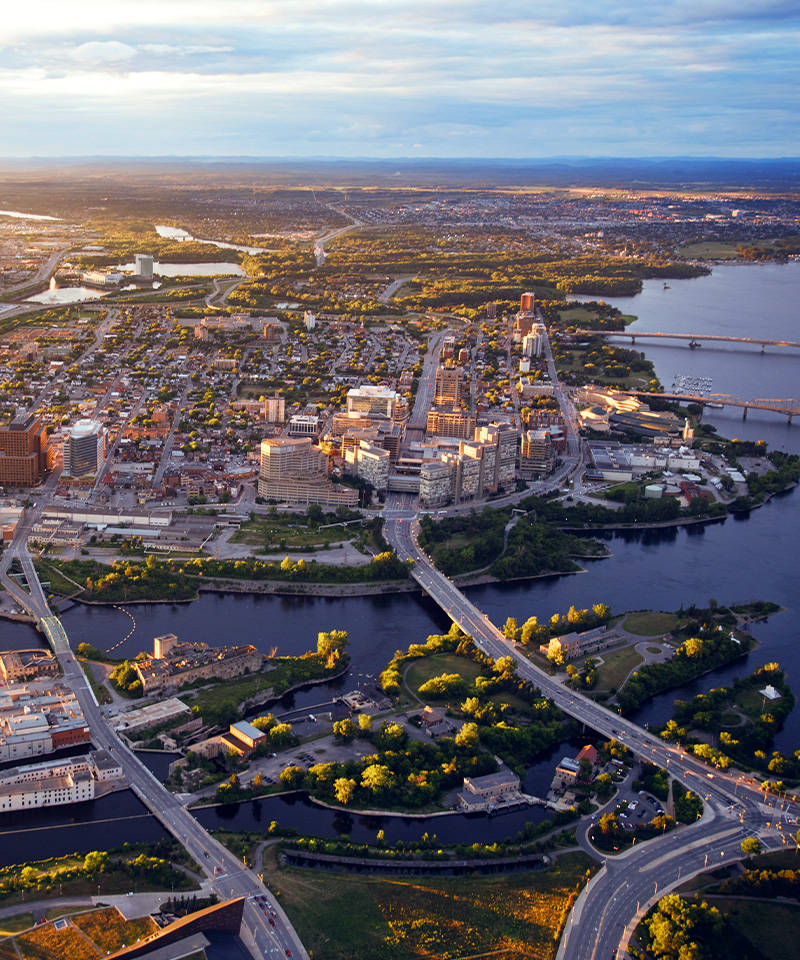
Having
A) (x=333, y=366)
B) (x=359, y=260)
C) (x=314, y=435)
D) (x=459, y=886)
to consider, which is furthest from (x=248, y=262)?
(x=459, y=886)

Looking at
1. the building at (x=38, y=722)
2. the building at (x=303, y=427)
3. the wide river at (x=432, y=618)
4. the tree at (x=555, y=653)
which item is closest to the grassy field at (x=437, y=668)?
the wide river at (x=432, y=618)

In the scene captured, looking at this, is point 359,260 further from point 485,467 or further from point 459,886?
point 459,886

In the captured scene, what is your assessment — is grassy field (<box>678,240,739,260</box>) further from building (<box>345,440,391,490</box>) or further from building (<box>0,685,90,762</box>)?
building (<box>0,685,90,762</box>)

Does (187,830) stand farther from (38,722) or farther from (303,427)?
(303,427)

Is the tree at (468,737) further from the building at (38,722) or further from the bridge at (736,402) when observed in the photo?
the bridge at (736,402)

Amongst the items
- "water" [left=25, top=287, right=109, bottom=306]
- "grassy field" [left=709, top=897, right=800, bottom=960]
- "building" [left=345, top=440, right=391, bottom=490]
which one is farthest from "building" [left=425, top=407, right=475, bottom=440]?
"water" [left=25, top=287, right=109, bottom=306]

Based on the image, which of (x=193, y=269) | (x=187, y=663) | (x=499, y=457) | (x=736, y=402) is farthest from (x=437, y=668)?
(x=193, y=269)
